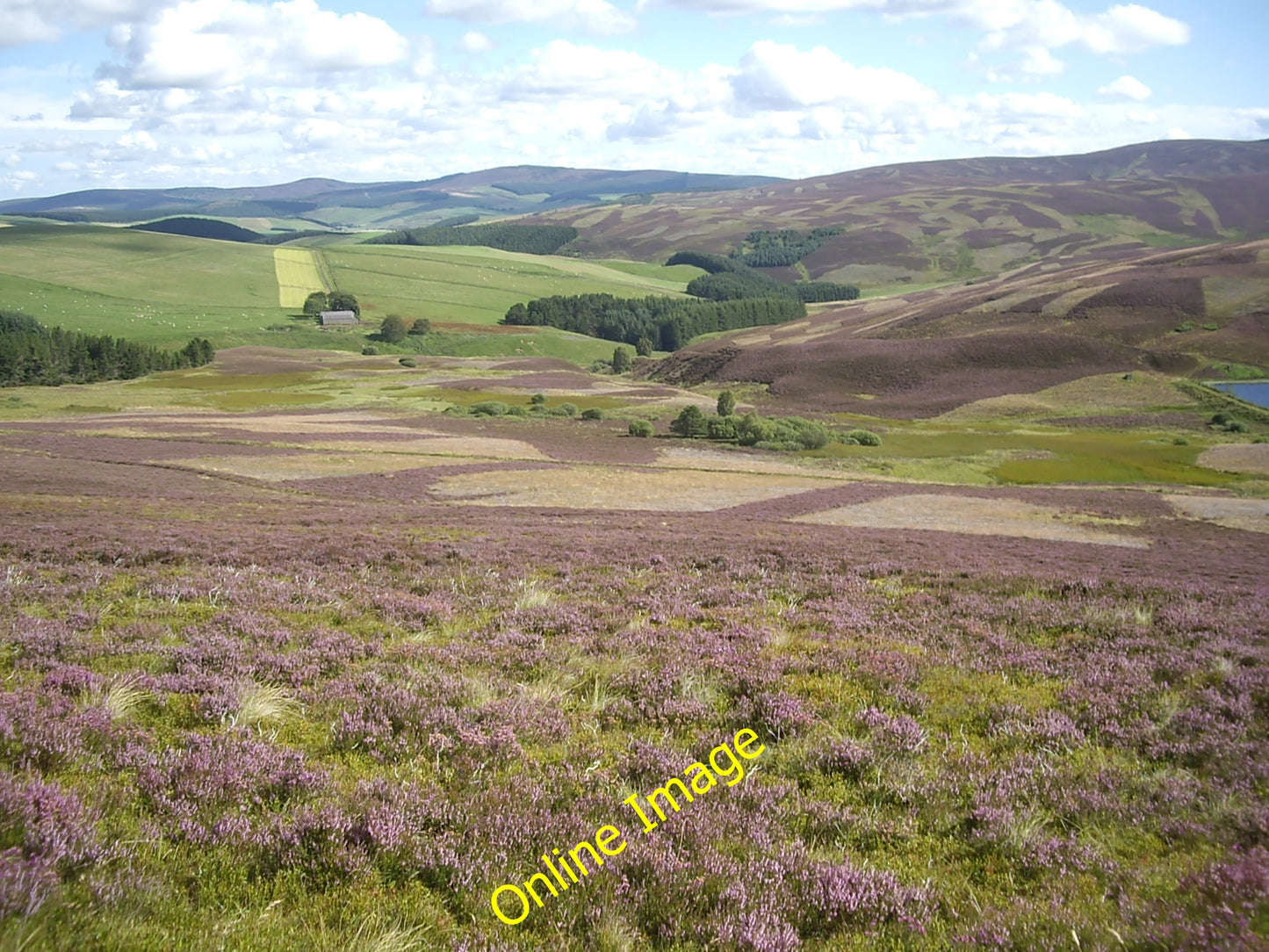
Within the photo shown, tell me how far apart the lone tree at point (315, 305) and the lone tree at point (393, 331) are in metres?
26.3

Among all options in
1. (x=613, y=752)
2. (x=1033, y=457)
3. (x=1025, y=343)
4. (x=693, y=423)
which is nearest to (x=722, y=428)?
(x=693, y=423)

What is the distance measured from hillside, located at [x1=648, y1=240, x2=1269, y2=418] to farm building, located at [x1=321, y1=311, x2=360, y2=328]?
73137 mm

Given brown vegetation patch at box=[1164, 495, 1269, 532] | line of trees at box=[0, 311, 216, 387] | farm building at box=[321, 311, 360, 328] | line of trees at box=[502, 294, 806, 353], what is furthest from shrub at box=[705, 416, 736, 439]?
farm building at box=[321, 311, 360, 328]

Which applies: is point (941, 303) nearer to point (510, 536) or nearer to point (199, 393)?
point (199, 393)

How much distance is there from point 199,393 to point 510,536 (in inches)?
3448

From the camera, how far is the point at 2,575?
500 inches

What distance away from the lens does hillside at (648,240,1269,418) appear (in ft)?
325

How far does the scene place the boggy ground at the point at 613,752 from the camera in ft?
14.1

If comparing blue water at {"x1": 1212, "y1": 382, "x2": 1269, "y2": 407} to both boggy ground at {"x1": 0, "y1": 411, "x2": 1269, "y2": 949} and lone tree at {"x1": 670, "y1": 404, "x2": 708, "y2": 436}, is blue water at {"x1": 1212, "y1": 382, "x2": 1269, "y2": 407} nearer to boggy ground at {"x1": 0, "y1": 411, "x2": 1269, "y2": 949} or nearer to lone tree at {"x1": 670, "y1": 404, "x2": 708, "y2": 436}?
lone tree at {"x1": 670, "y1": 404, "x2": 708, "y2": 436}

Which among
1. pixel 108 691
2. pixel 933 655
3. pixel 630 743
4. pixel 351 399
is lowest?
pixel 351 399

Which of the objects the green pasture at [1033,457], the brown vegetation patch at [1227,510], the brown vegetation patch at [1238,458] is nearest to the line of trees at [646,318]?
the green pasture at [1033,457]

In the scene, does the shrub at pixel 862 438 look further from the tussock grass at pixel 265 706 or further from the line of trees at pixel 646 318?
the line of trees at pixel 646 318

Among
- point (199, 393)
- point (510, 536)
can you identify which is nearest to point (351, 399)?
point (199, 393)

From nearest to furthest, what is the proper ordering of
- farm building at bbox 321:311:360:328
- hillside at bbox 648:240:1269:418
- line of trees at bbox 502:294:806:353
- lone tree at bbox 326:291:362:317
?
hillside at bbox 648:240:1269:418
farm building at bbox 321:311:360:328
lone tree at bbox 326:291:362:317
line of trees at bbox 502:294:806:353
